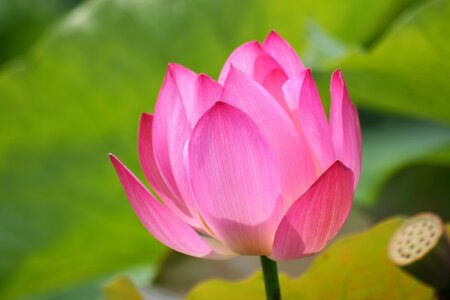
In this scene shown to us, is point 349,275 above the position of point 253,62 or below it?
below

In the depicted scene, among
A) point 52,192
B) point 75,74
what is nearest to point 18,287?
point 52,192

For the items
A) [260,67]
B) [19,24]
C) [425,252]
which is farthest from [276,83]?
[19,24]

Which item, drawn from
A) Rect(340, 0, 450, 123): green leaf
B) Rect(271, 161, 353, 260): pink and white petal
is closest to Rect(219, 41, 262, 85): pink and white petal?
Rect(271, 161, 353, 260): pink and white petal

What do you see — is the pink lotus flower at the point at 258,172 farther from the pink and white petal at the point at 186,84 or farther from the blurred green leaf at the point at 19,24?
the blurred green leaf at the point at 19,24

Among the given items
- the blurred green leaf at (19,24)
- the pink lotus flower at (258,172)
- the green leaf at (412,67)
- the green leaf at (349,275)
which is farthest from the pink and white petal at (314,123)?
the blurred green leaf at (19,24)

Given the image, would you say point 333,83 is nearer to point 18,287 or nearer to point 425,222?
point 425,222

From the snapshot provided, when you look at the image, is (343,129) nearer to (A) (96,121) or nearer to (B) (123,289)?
(B) (123,289)
